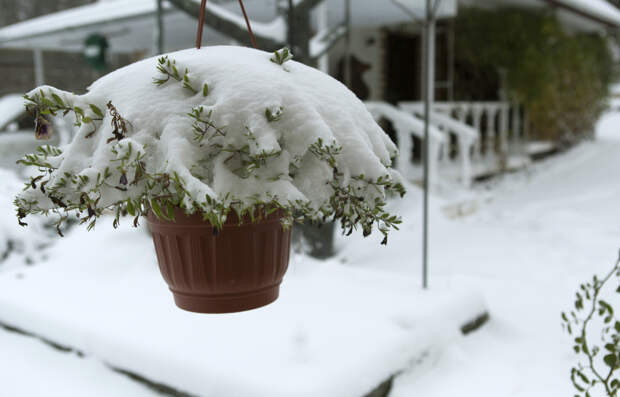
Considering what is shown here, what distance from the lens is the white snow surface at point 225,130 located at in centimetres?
98

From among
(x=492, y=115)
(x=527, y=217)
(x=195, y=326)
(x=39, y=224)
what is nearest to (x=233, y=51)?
(x=195, y=326)

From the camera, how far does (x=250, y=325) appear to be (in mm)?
2506

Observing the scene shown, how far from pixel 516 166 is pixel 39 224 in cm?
735

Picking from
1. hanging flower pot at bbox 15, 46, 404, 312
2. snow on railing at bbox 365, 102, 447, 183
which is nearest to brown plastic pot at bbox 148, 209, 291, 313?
hanging flower pot at bbox 15, 46, 404, 312

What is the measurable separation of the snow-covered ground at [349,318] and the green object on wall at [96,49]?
445cm

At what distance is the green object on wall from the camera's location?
7.97m

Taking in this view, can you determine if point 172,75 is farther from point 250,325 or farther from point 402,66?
point 402,66

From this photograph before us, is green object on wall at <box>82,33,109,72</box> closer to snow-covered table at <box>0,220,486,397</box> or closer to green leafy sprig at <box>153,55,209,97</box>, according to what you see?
snow-covered table at <box>0,220,486,397</box>

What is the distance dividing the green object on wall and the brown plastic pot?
767cm

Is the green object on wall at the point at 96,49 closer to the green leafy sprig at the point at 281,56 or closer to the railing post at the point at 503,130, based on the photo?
the railing post at the point at 503,130

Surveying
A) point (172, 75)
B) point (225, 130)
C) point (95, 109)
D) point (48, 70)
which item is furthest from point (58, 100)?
point (48, 70)

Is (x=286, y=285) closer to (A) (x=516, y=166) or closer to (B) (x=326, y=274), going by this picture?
(B) (x=326, y=274)

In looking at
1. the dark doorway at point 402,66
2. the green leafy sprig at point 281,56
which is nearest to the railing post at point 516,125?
the dark doorway at point 402,66

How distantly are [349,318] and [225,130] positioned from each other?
1.79 m
